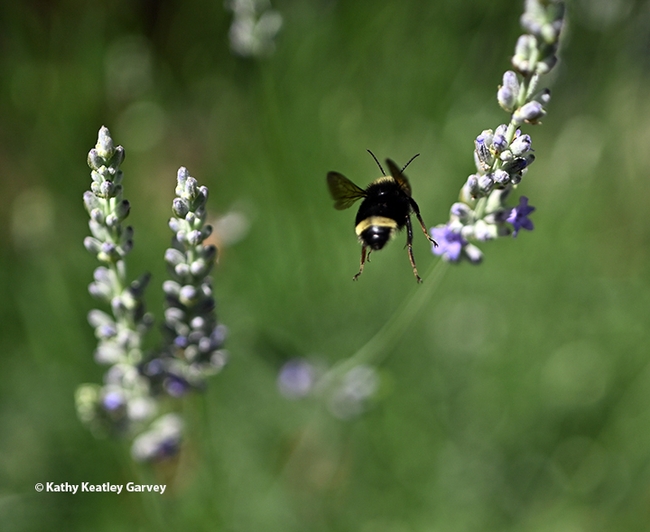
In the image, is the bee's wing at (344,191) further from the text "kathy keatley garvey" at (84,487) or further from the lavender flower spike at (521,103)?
the text "kathy keatley garvey" at (84,487)

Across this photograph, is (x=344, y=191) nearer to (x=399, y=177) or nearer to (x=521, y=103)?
(x=399, y=177)

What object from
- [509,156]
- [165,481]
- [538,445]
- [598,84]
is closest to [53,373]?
[165,481]

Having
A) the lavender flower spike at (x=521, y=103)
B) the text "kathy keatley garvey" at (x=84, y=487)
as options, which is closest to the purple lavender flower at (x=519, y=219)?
the lavender flower spike at (x=521, y=103)

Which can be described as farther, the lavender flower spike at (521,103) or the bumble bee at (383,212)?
the bumble bee at (383,212)

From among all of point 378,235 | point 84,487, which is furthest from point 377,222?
point 84,487

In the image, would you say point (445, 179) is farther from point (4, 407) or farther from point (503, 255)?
point (4, 407)

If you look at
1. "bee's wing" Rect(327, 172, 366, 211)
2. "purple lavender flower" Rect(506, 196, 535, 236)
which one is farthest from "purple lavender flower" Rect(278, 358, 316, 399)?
"purple lavender flower" Rect(506, 196, 535, 236)
